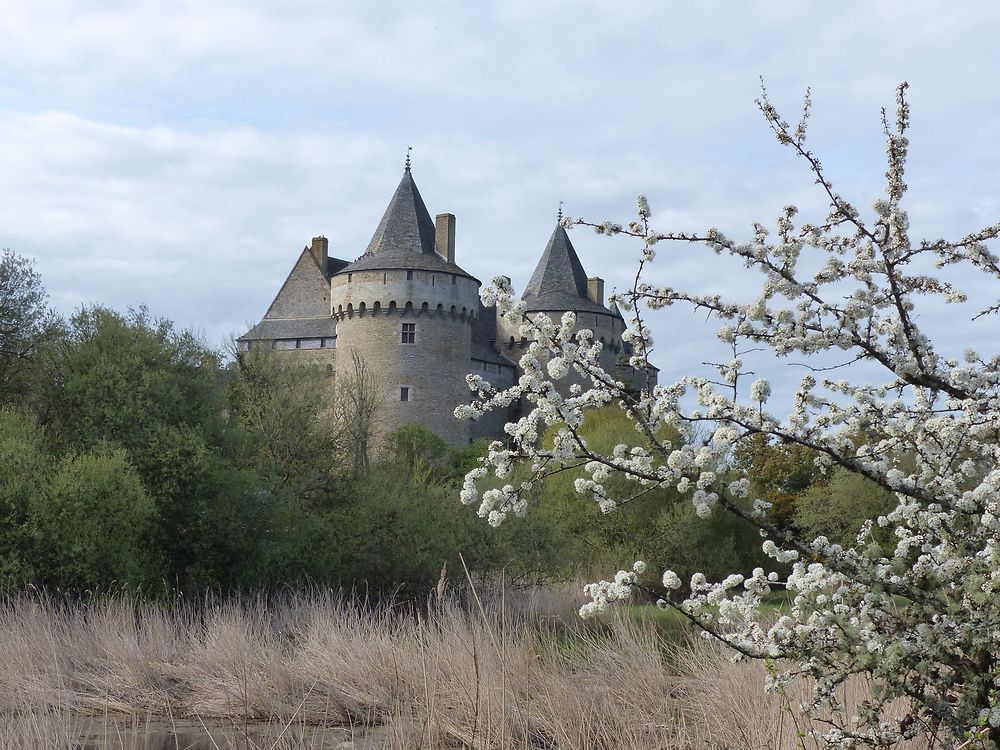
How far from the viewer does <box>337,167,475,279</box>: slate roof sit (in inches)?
1833

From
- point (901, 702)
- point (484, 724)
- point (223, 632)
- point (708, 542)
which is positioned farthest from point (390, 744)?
point (708, 542)

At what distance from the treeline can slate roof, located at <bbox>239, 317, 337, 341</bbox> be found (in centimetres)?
2378

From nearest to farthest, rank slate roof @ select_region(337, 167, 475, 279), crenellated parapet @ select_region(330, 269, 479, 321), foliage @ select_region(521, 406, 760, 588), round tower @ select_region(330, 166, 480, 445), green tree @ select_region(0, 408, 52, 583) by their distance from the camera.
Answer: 1. green tree @ select_region(0, 408, 52, 583)
2. foliage @ select_region(521, 406, 760, 588)
3. round tower @ select_region(330, 166, 480, 445)
4. crenellated parapet @ select_region(330, 269, 479, 321)
5. slate roof @ select_region(337, 167, 475, 279)

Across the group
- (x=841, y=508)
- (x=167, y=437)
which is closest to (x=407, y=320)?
(x=841, y=508)

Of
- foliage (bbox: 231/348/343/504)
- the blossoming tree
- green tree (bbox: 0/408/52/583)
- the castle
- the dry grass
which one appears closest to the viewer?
the blossoming tree

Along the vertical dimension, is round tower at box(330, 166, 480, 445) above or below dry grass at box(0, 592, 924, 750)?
above

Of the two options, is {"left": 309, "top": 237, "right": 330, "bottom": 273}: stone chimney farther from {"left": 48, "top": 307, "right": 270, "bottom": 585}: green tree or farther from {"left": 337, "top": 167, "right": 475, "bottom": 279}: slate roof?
{"left": 48, "top": 307, "right": 270, "bottom": 585}: green tree

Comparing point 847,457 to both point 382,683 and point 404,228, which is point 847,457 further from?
point 404,228

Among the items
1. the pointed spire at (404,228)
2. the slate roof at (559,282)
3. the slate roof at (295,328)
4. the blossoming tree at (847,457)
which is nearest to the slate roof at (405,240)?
the pointed spire at (404,228)

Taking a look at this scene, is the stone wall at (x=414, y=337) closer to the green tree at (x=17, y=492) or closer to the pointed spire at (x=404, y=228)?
the pointed spire at (x=404, y=228)

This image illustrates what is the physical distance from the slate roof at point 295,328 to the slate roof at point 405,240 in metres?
2.71

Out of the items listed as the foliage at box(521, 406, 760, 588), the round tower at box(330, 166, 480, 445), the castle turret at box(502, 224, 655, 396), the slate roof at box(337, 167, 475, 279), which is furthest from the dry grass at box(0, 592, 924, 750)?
the castle turret at box(502, 224, 655, 396)

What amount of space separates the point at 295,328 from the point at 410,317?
20.6ft

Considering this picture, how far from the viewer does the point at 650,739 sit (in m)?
6.62
